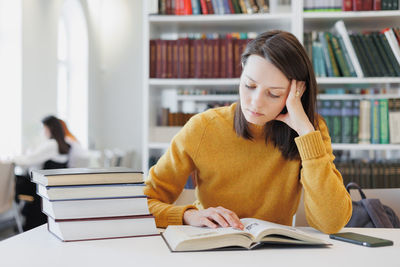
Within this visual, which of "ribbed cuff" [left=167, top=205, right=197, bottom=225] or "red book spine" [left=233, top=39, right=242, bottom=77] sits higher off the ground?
"red book spine" [left=233, top=39, right=242, bottom=77]

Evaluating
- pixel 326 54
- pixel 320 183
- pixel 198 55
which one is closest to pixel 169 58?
pixel 198 55

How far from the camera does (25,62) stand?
4.72 m

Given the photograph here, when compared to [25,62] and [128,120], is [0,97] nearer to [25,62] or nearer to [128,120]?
[25,62]

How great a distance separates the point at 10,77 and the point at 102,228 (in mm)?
3919

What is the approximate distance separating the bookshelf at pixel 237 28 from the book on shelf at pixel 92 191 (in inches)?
74.6

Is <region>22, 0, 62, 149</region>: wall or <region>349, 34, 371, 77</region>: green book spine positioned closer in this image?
<region>349, 34, 371, 77</region>: green book spine

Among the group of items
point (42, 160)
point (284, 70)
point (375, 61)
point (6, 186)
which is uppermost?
point (375, 61)

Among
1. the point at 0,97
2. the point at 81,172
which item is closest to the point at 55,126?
the point at 0,97

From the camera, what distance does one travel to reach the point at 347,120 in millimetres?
2953

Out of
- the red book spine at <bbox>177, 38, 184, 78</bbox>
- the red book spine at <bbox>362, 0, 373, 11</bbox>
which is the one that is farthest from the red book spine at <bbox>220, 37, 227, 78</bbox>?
the red book spine at <bbox>362, 0, 373, 11</bbox>

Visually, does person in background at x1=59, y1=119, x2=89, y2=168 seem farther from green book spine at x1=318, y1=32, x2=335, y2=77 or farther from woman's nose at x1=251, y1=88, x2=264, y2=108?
woman's nose at x1=251, y1=88, x2=264, y2=108

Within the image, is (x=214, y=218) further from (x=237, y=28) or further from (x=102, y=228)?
(x=237, y=28)

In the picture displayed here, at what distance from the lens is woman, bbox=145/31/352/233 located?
1284 millimetres

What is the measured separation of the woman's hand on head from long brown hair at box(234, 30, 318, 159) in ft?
0.10
